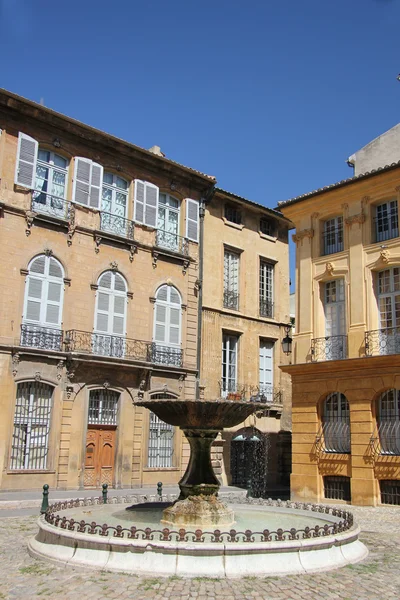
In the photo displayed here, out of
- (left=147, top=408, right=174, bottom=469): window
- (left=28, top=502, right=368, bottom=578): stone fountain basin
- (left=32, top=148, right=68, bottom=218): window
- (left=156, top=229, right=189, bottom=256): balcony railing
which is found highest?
(left=32, top=148, right=68, bottom=218): window

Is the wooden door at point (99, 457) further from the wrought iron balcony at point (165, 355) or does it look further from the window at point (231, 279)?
the window at point (231, 279)

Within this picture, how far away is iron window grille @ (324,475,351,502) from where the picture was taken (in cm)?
1853

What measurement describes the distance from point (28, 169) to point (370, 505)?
15.1m

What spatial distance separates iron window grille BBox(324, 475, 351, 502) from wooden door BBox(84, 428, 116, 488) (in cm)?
735

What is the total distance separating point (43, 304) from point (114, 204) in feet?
17.1

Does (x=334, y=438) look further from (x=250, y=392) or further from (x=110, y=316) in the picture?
(x=110, y=316)

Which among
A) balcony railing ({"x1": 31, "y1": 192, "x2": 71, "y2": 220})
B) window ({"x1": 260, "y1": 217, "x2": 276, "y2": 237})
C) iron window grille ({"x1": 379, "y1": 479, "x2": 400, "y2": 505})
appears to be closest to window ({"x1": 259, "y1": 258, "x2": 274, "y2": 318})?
window ({"x1": 260, "y1": 217, "x2": 276, "y2": 237})

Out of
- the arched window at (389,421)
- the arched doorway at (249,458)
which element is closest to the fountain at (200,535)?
the arched window at (389,421)

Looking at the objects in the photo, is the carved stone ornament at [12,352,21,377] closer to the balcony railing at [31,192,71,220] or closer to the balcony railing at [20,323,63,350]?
the balcony railing at [20,323,63,350]

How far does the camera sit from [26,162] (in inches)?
830

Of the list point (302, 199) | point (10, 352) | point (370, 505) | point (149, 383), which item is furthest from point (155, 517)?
point (302, 199)

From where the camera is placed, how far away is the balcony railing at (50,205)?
21.3m

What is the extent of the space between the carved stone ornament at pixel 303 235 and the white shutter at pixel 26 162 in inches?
358

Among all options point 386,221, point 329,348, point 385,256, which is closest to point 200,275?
point 329,348
